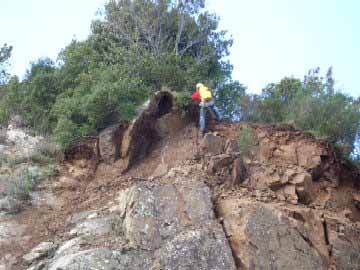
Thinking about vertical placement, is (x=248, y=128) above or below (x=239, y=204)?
above

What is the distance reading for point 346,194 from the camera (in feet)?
45.2

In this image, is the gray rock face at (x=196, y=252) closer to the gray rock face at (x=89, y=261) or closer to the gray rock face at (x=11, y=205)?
the gray rock face at (x=89, y=261)

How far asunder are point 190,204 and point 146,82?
6414 mm

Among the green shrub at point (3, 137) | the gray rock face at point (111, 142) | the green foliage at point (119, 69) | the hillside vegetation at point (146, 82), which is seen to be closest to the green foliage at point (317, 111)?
the hillside vegetation at point (146, 82)

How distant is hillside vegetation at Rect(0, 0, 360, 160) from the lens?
15.2 metres

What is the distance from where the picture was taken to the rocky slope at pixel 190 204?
10.2m

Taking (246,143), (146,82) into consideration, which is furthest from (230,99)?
(246,143)

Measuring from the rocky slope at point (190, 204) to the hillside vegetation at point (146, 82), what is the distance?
2.65 ft

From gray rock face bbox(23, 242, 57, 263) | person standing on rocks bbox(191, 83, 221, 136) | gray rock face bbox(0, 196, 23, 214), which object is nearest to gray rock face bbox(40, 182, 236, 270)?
gray rock face bbox(23, 242, 57, 263)

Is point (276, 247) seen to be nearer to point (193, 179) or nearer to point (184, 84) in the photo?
point (193, 179)

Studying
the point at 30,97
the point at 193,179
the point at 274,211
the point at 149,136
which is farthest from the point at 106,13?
the point at 274,211

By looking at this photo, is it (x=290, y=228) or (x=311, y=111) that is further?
(x=311, y=111)

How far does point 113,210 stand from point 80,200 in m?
1.45

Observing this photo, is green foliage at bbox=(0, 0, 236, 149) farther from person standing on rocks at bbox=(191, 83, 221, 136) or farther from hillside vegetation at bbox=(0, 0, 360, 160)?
person standing on rocks at bbox=(191, 83, 221, 136)
